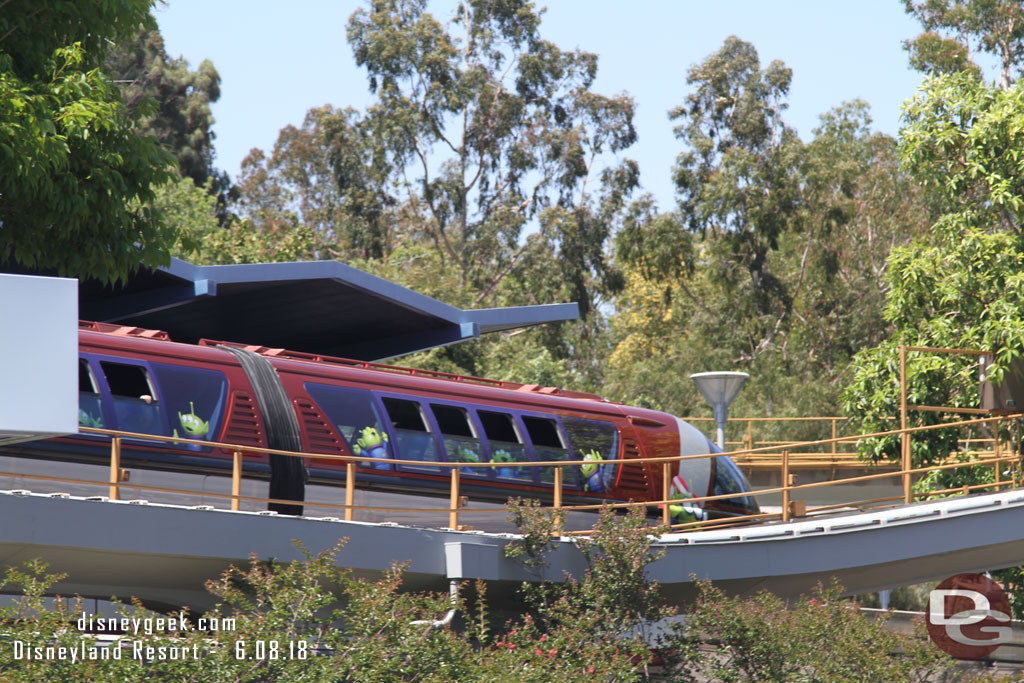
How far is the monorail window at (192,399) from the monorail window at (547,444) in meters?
4.54

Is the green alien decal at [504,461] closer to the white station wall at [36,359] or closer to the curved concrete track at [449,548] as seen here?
the curved concrete track at [449,548]

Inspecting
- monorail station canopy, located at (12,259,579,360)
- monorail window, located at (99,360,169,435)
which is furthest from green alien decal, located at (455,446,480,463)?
monorail window, located at (99,360,169,435)

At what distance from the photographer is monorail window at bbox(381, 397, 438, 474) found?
→ 16.3 meters

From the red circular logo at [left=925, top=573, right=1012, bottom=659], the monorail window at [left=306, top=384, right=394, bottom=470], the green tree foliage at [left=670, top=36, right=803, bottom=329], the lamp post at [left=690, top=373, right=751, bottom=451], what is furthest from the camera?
the green tree foliage at [left=670, top=36, right=803, bottom=329]

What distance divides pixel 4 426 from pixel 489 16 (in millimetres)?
39410

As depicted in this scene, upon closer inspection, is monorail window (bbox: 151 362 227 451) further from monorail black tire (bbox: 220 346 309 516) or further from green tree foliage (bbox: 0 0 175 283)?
green tree foliage (bbox: 0 0 175 283)

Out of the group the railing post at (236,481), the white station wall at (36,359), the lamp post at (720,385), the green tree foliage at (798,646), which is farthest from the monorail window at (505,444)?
the white station wall at (36,359)

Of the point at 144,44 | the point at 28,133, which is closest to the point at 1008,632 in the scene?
the point at 28,133

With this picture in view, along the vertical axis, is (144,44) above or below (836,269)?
above

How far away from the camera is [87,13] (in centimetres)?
1342

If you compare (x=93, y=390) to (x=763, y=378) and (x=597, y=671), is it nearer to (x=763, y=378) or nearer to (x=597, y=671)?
(x=597, y=671)

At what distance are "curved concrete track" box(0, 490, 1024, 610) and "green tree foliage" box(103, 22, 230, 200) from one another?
45.2 metres

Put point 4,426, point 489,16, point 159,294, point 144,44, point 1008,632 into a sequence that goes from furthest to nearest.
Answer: point 144,44
point 489,16
point 1008,632
point 159,294
point 4,426

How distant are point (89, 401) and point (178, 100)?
48.0 m
